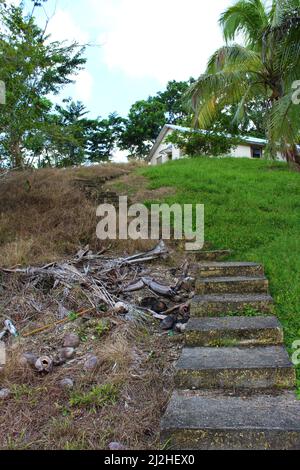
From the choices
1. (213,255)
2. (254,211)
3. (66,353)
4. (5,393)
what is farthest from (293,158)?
(5,393)

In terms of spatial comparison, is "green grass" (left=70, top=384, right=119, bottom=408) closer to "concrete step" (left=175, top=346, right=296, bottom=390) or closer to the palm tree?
"concrete step" (left=175, top=346, right=296, bottom=390)

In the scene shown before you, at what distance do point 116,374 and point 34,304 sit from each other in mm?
1767

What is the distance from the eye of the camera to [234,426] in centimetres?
249

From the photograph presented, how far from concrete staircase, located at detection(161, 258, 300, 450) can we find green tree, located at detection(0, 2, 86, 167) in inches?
199

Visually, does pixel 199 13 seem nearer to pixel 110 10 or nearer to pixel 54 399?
pixel 110 10

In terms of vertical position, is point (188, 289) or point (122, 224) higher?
point (122, 224)

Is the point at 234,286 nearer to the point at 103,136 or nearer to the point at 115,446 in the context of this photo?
the point at 115,446

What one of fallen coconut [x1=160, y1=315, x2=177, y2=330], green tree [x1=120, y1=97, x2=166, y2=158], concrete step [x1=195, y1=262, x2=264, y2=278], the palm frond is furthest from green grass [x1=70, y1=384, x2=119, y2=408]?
green tree [x1=120, y1=97, x2=166, y2=158]

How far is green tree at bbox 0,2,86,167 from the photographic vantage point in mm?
7242

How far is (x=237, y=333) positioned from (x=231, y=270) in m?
1.59

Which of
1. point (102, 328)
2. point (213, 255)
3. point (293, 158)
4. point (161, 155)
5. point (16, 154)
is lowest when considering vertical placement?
point (102, 328)

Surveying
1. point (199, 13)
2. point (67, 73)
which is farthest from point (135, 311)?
point (67, 73)

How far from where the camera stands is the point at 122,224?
749 cm

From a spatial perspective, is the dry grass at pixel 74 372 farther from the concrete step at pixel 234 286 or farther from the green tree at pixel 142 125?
the green tree at pixel 142 125
